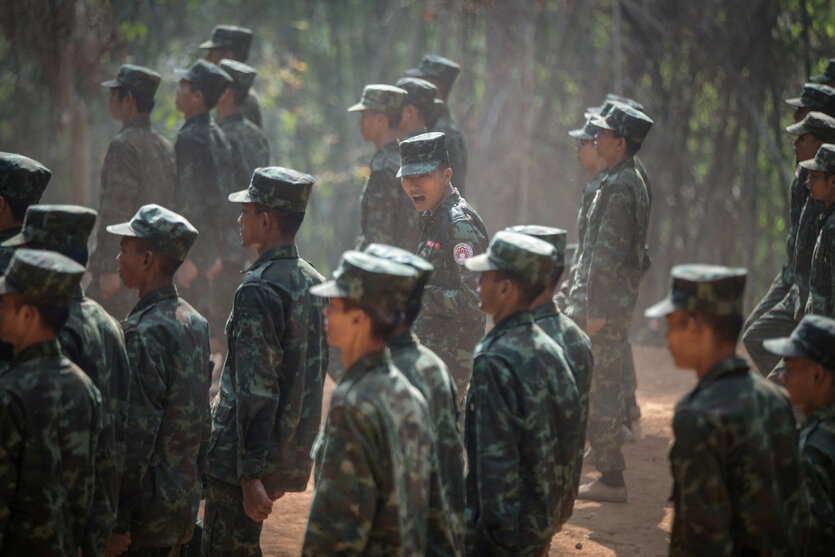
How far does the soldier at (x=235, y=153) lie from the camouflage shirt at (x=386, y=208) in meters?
1.51

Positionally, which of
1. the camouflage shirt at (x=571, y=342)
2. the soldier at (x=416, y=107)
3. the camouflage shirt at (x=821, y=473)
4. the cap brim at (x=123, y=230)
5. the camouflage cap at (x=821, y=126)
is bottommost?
the camouflage shirt at (x=821, y=473)

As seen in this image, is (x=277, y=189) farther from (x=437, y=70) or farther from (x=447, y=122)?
(x=437, y=70)

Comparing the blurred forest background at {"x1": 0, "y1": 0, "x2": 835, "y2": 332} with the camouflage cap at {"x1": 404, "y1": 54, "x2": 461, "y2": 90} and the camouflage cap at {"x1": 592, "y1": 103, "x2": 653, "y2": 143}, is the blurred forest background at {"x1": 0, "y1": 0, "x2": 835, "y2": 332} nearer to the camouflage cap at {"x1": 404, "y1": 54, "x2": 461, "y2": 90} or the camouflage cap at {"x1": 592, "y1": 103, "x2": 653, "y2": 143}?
the camouflage cap at {"x1": 404, "y1": 54, "x2": 461, "y2": 90}

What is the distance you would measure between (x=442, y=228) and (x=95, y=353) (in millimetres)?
2631

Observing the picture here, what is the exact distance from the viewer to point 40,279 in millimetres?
3811

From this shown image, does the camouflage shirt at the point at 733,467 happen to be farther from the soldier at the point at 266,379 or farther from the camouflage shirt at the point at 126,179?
the camouflage shirt at the point at 126,179

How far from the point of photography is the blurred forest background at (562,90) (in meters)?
12.5

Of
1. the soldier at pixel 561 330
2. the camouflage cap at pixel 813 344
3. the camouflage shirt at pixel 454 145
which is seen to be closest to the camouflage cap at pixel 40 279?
the soldier at pixel 561 330

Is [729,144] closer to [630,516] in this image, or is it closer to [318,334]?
[630,516]

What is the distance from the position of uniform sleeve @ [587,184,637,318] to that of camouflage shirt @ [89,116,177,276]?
12.4ft

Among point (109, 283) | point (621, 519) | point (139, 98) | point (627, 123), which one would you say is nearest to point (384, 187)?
point (627, 123)

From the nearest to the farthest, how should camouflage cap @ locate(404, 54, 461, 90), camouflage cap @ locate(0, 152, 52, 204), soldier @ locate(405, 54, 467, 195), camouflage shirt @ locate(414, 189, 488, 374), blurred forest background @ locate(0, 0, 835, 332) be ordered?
camouflage cap @ locate(0, 152, 52, 204), camouflage shirt @ locate(414, 189, 488, 374), soldier @ locate(405, 54, 467, 195), camouflage cap @ locate(404, 54, 461, 90), blurred forest background @ locate(0, 0, 835, 332)

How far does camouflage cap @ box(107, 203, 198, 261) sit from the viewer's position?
15.5ft

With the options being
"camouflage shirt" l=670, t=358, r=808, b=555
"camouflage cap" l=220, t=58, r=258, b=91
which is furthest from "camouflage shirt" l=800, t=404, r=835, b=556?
"camouflage cap" l=220, t=58, r=258, b=91
